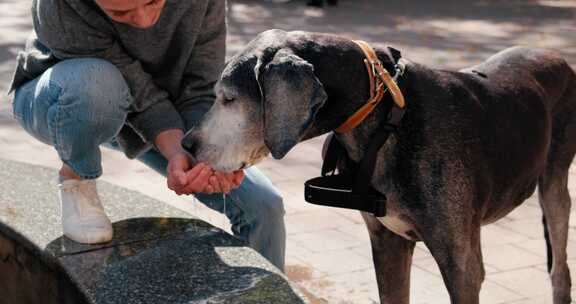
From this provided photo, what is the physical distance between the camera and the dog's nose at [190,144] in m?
3.24

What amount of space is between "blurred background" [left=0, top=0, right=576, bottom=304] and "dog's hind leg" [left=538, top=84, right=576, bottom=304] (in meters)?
0.31

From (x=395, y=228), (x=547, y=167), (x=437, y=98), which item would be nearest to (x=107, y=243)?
Result: (x=395, y=228)

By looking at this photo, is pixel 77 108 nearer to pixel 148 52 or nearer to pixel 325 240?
pixel 148 52

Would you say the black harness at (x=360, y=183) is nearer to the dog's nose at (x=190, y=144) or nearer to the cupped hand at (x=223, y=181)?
the cupped hand at (x=223, y=181)

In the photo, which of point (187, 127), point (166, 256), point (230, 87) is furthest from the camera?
point (187, 127)

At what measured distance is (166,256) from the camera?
12.2 feet

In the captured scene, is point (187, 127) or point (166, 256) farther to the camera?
point (187, 127)

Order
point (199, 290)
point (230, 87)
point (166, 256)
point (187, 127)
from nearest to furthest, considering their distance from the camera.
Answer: point (230, 87) < point (199, 290) < point (166, 256) < point (187, 127)

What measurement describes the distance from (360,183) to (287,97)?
1.46ft

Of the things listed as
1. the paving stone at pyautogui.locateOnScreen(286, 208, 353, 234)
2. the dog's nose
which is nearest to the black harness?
the dog's nose

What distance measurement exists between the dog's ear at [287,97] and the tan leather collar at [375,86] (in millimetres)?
204

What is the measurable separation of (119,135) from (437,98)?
4.42 ft

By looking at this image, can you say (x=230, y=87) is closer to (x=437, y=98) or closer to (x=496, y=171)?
(x=437, y=98)

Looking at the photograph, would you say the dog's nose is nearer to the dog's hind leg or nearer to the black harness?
the black harness
